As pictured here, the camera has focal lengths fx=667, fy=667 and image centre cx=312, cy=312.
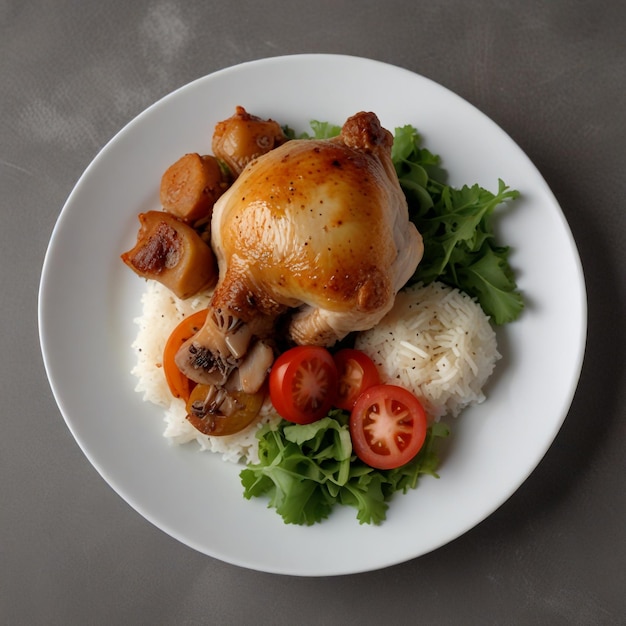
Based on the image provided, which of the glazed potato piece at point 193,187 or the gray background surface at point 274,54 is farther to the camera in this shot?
the gray background surface at point 274,54

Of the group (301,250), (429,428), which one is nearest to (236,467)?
(429,428)

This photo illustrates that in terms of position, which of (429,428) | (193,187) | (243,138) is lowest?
(429,428)

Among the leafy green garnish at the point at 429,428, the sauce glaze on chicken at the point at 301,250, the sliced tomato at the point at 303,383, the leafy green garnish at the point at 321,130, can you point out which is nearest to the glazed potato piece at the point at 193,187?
the sauce glaze on chicken at the point at 301,250

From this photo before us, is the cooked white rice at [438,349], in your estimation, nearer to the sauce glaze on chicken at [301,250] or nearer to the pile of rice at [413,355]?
the pile of rice at [413,355]

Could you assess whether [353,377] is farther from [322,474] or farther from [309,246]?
[309,246]

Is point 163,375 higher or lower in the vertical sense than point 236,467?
higher

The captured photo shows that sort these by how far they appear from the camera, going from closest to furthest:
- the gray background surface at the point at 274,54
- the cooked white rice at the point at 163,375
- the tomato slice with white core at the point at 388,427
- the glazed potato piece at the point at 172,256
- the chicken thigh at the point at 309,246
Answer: the chicken thigh at the point at 309,246
the tomato slice with white core at the point at 388,427
the glazed potato piece at the point at 172,256
the cooked white rice at the point at 163,375
the gray background surface at the point at 274,54

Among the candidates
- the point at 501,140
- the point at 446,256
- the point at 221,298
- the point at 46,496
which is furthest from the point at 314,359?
the point at 46,496
